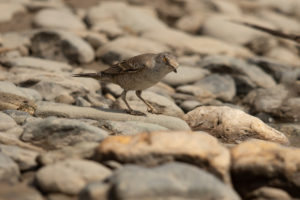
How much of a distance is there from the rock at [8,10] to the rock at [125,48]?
2.83 meters

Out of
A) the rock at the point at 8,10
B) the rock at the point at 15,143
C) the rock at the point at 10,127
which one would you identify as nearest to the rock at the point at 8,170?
the rock at the point at 15,143

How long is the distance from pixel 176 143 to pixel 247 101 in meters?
5.12

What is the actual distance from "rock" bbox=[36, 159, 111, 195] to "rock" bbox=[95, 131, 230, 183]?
252 millimetres

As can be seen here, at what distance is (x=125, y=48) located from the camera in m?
10.6

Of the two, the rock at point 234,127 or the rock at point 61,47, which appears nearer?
the rock at point 234,127

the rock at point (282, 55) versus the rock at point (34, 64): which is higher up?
the rock at point (34, 64)

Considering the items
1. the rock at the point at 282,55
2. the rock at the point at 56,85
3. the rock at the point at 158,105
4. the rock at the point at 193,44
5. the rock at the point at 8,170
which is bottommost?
the rock at the point at 282,55

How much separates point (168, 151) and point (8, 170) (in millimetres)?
1462

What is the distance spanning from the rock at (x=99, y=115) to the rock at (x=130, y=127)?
0.44 m

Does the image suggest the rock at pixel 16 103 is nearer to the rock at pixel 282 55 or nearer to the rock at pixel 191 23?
the rock at pixel 191 23

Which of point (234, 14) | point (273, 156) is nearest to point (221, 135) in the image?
point (273, 156)

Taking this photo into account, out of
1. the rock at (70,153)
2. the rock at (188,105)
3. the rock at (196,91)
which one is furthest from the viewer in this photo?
the rock at (196,91)

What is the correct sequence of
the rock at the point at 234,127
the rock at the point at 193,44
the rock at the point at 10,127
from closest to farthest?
the rock at the point at 10,127, the rock at the point at 234,127, the rock at the point at 193,44

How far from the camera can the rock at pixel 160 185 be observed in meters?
3.54
